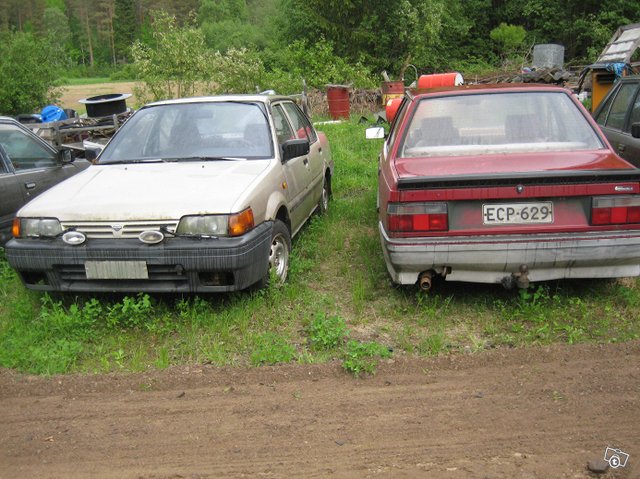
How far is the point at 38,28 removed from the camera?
91.2 meters

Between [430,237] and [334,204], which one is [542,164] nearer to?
[430,237]

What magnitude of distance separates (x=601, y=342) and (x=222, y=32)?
65.4m

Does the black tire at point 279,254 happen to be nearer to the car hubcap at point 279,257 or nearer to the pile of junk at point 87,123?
the car hubcap at point 279,257

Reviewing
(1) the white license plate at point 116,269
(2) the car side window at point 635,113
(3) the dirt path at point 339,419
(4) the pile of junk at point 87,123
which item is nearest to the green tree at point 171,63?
(4) the pile of junk at point 87,123

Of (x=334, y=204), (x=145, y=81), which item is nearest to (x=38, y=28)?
(x=145, y=81)

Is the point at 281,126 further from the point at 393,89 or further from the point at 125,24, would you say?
the point at 125,24

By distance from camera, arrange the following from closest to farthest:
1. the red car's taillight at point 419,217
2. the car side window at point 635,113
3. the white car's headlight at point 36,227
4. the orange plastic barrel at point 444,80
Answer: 1. the red car's taillight at point 419,217
2. the white car's headlight at point 36,227
3. the car side window at point 635,113
4. the orange plastic barrel at point 444,80

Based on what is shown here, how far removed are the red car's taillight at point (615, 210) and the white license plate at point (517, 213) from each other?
29cm

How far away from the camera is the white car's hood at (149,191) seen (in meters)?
4.33

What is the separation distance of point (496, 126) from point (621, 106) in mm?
2909

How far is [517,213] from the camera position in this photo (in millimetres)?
4137

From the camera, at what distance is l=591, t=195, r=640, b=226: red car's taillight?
4.05 meters

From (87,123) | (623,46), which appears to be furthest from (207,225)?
(623,46)

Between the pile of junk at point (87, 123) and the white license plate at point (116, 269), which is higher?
the white license plate at point (116, 269)
